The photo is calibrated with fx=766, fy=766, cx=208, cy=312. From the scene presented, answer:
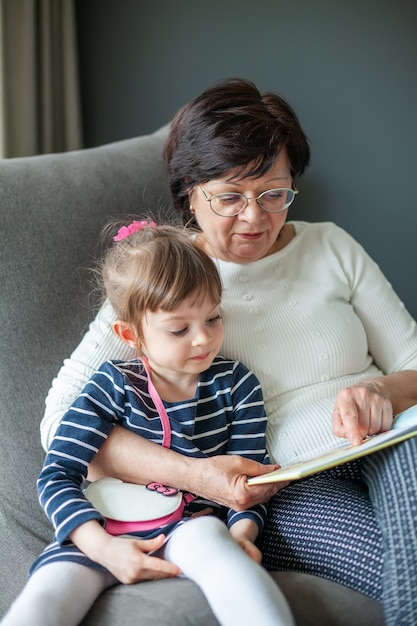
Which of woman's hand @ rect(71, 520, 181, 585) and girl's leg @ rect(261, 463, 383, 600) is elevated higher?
woman's hand @ rect(71, 520, 181, 585)

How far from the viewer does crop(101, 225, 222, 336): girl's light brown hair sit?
1298mm

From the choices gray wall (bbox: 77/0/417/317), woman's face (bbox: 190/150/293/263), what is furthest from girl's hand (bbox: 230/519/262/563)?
gray wall (bbox: 77/0/417/317)

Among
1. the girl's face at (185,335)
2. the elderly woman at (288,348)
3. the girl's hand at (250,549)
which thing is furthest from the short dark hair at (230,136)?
the girl's hand at (250,549)

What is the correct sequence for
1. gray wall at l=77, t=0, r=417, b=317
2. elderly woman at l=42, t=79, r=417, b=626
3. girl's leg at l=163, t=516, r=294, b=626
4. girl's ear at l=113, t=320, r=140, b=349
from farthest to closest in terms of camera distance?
gray wall at l=77, t=0, r=417, b=317
girl's ear at l=113, t=320, r=140, b=349
elderly woman at l=42, t=79, r=417, b=626
girl's leg at l=163, t=516, r=294, b=626

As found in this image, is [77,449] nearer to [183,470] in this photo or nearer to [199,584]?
[183,470]

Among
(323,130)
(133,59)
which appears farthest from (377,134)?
(133,59)

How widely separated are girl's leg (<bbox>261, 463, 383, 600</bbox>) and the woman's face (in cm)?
49

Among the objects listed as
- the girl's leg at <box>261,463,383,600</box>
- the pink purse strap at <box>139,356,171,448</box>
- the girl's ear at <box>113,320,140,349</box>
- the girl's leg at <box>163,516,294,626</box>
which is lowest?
the girl's leg at <box>261,463,383,600</box>

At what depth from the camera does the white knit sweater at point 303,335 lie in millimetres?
1494

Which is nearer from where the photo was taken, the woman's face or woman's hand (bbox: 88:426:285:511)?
woman's hand (bbox: 88:426:285:511)

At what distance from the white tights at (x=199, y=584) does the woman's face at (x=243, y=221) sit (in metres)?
0.60

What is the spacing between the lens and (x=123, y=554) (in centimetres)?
117

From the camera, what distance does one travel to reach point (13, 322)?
5.16 ft

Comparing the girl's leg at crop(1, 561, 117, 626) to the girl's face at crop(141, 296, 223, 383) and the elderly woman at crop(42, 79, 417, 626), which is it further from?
the girl's face at crop(141, 296, 223, 383)
